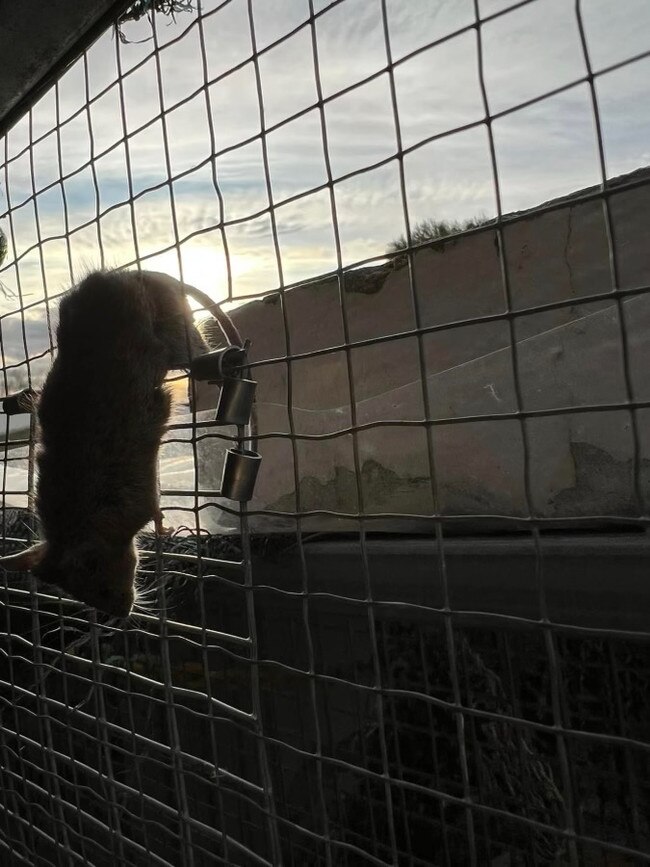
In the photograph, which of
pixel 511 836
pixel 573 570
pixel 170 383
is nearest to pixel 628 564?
pixel 573 570

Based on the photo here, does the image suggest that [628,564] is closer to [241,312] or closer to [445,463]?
[445,463]

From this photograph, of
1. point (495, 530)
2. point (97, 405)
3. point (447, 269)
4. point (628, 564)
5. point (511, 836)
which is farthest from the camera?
A: point (447, 269)

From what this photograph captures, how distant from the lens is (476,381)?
186cm

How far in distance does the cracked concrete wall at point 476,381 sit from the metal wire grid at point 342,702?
0.32 metres

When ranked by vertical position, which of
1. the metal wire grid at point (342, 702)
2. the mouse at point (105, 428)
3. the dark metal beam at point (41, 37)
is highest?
the dark metal beam at point (41, 37)

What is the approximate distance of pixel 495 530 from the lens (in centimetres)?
159

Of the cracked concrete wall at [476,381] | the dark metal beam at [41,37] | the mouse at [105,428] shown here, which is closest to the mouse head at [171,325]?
the mouse at [105,428]

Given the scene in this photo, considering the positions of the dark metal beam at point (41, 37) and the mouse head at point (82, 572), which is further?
the mouse head at point (82, 572)

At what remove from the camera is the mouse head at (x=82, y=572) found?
149 cm

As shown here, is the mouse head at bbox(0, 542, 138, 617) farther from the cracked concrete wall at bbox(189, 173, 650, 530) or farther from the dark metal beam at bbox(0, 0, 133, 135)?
the dark metal beam at bbox(0, 0, 133, 135)

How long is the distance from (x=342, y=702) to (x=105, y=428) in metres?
0.91

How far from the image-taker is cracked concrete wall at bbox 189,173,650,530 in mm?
1733

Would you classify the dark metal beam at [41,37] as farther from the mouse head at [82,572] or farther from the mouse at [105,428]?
the mouse head at [82,572]

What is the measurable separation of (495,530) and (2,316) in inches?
47.8
